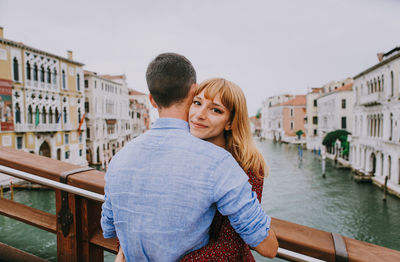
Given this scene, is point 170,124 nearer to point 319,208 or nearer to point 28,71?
point 319,208

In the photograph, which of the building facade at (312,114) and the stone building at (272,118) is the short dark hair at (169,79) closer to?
the building facade at (312,114)

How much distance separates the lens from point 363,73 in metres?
20.0

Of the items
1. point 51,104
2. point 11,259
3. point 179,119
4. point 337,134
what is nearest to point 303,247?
point 179,119

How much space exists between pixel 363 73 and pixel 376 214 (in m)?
10.5

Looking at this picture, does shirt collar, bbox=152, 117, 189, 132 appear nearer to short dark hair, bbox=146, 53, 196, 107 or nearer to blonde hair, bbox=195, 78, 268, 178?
short dark hair, bbox=146, 53, 196, 107

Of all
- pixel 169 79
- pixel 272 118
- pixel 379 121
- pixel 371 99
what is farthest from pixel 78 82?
pixel 272 118

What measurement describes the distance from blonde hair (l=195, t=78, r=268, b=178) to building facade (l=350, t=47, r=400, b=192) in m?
17.3

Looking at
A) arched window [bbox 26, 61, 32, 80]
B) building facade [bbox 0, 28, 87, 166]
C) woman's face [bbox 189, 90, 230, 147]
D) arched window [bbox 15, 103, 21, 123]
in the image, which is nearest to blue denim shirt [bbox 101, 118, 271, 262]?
woman's face [bbox 189, 90, 230, 147]

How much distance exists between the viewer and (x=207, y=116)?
1.14 meters

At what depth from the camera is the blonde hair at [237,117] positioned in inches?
43.0

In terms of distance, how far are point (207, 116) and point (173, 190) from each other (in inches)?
15.8

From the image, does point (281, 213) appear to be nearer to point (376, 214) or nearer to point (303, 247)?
point (376, 214)

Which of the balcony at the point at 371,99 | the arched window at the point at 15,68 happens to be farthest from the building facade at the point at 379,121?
the arched window at the point at 15,68

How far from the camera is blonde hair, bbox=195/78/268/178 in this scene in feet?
3.58
